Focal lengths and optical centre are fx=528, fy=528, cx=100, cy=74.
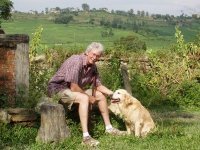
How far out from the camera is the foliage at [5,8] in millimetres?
25812

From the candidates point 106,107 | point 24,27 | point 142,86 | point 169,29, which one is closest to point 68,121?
point 106,107

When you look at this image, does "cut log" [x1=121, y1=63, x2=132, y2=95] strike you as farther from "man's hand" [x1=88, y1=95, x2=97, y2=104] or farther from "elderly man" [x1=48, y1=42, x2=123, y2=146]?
"man's hand" [x1=88, y1=95, x2=97, y2=104]

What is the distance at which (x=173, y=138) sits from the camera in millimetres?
8852

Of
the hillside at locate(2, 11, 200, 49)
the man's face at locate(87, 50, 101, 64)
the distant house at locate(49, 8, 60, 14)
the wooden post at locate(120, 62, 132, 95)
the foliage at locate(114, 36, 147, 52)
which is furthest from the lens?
the distant house at locate(49, 8, 60, 14)

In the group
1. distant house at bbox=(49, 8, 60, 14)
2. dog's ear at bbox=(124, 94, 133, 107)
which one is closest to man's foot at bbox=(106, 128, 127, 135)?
dog's ear at bbox=(124, 94, 133, 107)

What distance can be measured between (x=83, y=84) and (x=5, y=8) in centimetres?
1771

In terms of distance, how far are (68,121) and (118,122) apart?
49.5 inches

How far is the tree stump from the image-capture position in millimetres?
8125

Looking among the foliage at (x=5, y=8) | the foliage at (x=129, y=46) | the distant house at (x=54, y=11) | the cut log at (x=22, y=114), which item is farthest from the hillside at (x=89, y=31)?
the cut log at (x=22, y=114)

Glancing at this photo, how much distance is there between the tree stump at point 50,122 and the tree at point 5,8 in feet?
60.2

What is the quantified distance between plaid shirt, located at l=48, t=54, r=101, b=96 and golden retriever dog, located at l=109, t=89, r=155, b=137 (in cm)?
59

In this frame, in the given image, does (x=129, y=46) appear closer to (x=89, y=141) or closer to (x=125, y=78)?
(x=125, y=78)

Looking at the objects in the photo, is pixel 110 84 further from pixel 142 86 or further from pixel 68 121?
pixel 68 121

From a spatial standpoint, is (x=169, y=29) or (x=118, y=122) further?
(x=169, y=29)
